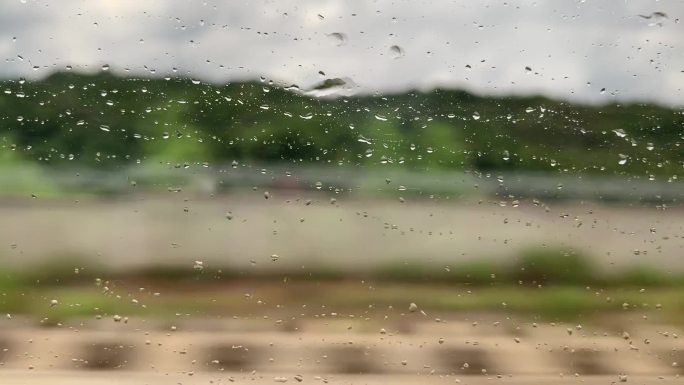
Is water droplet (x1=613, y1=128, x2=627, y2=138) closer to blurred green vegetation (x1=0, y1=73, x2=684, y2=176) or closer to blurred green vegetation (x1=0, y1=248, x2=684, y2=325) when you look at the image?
blurred green vegetation (x1=0, y1=73, x2=684, y2=176)

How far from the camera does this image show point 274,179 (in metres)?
1.36

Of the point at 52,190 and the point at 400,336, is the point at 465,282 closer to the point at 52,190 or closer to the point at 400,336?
the point at 400,336

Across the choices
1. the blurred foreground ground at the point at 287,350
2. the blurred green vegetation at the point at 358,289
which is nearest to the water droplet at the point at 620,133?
the blurred green vegetation at the point at 358,289

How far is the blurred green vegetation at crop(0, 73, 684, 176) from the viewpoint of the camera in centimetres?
133

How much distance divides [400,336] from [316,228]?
11.4 inches

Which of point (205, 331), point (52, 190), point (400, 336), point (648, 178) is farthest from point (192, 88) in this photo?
point (648, 178)

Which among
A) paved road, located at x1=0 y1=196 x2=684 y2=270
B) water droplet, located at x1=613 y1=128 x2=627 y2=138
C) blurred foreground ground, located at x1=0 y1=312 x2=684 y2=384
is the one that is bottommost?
blurred foreground ground, located at x1=0 y1=312 x2=684 y2=384

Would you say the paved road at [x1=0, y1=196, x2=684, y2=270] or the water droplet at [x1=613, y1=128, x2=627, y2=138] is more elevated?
the water droplet at [x1=613, y1=128, x2=627, y2=138]

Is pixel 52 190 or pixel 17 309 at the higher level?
pixel 52 190

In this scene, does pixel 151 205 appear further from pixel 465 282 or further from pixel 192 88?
pixel 465 282

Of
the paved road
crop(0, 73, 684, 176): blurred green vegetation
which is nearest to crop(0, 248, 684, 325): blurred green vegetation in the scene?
the paved road

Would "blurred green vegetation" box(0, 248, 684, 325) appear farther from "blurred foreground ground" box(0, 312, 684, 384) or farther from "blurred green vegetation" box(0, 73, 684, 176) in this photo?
"blurred green vegetation" box(0, 73, 684, 176)

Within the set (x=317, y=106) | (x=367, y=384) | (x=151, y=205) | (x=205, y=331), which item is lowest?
(x=367, y=384)

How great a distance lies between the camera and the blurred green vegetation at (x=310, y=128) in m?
1.33
